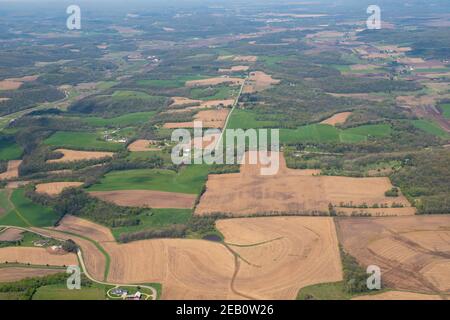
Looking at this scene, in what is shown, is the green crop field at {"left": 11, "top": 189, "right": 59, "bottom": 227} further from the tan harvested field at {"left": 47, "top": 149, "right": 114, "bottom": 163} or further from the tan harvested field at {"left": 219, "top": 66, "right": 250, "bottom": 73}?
the tan harvested field at {"left": 219, "top": 66, "right": 250, "bottom": 73}

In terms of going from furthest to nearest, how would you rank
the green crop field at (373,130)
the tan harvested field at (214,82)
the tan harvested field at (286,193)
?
the tan harvested field at (214,82) → the green crop field at (373,130) → the tan harvested field at (286,193)

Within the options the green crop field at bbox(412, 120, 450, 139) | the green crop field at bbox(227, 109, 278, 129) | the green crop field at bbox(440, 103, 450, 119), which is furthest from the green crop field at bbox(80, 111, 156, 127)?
the green crop field at bbox(440, 103, 450, 119)

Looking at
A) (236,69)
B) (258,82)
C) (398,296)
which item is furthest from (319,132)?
(236,69)

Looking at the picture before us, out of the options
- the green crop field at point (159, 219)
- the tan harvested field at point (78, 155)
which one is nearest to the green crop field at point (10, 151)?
the tan harvested field at point (78, 155)

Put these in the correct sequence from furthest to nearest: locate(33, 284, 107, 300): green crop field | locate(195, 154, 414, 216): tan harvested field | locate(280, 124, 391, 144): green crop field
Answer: locate(280, 124, 391, 144): green crop field → locate(195, 154, 414, 216): tan harvested field → locate(33, 284, 107, 300): green crop field

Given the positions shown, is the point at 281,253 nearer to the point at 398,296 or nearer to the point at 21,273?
the point at 398,296

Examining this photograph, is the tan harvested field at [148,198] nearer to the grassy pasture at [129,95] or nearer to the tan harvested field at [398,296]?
the tan harvested field at [398,296]

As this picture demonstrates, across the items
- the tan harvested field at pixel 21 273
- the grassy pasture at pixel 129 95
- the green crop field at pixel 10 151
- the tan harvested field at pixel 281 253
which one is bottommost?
the tan harvested field at pixel 21 273
